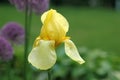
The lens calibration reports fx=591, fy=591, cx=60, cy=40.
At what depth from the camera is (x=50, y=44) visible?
194 cm

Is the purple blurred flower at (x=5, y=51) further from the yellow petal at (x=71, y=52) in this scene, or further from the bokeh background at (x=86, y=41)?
the yellow petal at (x=71, y=52)

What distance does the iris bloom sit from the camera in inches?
74.9

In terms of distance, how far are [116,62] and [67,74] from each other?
54cm

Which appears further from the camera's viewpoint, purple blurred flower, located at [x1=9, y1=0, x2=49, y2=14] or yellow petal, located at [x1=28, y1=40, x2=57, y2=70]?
purple blurred flower, located at [x1=9, y1=0, x2=49, y2=14]

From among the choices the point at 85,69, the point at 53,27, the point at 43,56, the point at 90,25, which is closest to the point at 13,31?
the point at 53,27

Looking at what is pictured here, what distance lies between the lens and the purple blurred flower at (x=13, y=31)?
3139 millimetres

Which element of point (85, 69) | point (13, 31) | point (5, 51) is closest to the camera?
point (5, 51)

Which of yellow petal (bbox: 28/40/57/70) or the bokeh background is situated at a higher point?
yellow petal (bbox: 28/40/57/70)

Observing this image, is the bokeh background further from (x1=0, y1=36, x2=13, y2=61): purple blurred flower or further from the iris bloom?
the iris bloom

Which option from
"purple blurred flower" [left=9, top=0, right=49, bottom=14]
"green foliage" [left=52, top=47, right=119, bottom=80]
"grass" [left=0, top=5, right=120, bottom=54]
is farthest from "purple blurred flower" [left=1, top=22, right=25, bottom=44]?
"grass" [left=0, top=5, right=120, bottom=54]

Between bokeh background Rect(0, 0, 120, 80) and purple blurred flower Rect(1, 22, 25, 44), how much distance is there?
17cm

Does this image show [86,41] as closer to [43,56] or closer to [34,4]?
[34,4]

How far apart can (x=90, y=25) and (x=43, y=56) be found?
12.2 metres

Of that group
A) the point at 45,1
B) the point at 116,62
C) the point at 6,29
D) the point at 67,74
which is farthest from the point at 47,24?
the point at 116,62
